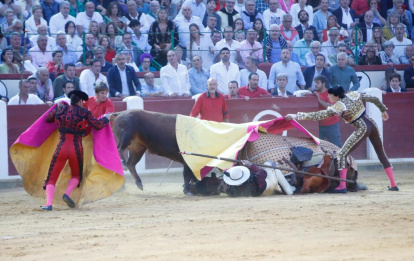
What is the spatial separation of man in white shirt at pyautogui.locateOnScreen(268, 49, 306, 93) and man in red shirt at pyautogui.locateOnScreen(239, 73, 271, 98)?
0.59 m

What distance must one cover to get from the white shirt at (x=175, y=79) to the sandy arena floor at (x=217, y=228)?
10.9ft

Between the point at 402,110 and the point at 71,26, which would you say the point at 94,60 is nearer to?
the point at 71,26

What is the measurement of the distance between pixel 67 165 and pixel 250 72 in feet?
16.6

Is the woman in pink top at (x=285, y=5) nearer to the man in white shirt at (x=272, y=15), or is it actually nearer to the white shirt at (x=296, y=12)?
the white shirt at (x=296, y=12)

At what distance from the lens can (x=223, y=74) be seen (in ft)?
44.2

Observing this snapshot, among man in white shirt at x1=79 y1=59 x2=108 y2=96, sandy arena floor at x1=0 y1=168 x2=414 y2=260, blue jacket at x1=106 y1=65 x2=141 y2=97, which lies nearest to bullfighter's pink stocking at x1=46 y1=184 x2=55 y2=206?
sandy arena floor at x1=0 y1=168 x2=414 y2=260

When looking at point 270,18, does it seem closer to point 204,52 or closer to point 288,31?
point 288,31

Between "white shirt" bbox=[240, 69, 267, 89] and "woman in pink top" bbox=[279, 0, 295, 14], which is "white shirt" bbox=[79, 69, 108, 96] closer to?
"white shirt" bbox=[240, 69, 267, 89]

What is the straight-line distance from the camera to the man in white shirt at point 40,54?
43.2 ft

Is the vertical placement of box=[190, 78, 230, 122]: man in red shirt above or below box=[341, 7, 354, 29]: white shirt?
below

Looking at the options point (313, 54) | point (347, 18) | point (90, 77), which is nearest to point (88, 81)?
point (90, 77)

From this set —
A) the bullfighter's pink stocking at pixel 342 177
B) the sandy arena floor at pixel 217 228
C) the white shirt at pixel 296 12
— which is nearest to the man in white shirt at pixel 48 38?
the sandy arena floor at pixel 217 228

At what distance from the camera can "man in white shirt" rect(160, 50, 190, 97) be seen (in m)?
13.2

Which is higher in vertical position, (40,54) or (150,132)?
(40,54)
